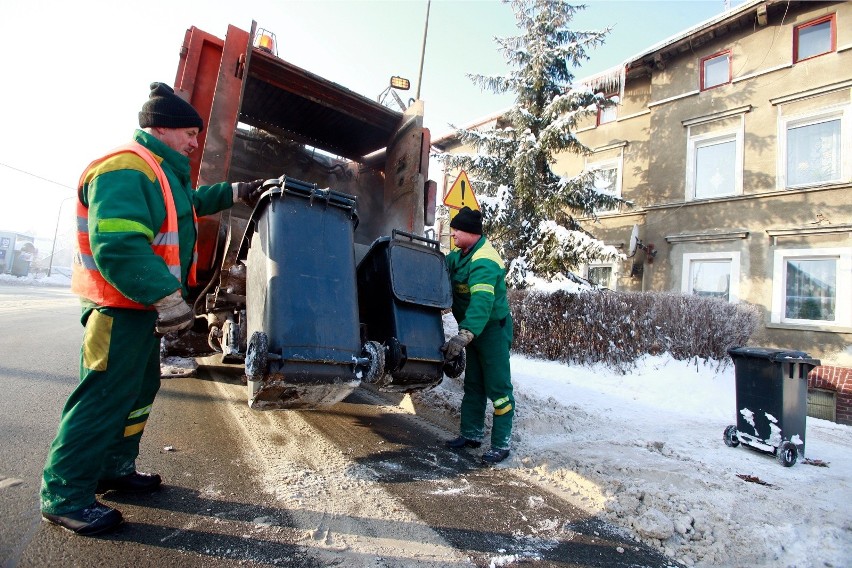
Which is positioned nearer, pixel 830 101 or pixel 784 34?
pixel 830 101

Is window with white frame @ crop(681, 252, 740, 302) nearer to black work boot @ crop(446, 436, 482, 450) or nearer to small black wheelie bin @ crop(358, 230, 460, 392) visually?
black work boot @ crop(446, 436, 482, 450)

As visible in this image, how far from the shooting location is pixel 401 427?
11.8 feet

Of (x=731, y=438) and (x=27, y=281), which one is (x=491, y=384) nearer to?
(x=731, y=438)

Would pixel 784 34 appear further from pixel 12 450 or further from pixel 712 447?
pixel 12 450

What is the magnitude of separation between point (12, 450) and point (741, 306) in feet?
29.5

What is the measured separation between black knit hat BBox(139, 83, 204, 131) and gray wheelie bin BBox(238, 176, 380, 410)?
0.51m

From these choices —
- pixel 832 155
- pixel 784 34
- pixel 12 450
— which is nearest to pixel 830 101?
pixel 832 155

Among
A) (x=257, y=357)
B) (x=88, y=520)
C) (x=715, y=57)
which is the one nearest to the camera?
(x=88, y=520)

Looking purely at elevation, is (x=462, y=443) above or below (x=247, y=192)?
below

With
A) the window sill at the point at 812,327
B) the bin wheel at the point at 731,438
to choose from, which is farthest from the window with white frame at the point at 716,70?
the bin wheel at the point at 731,438

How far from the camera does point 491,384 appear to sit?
10.4 ft

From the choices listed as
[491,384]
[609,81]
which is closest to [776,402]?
A: [491,384]

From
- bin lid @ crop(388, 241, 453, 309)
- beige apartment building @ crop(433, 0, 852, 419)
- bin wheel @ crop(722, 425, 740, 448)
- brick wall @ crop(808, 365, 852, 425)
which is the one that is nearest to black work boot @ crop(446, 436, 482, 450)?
bin lid @ crop(388, 241, 453, 309)

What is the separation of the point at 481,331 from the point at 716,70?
38.6 feet
